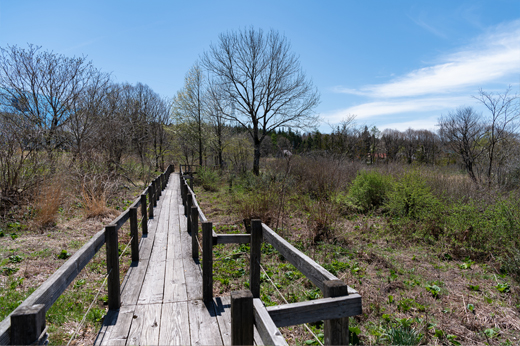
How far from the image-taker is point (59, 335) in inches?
121

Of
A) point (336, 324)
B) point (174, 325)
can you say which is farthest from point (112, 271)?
point (336, 324)

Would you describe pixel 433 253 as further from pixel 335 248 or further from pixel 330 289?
pixel 330 289

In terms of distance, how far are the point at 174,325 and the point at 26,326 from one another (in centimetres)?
190

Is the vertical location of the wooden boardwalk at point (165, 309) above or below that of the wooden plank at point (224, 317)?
above

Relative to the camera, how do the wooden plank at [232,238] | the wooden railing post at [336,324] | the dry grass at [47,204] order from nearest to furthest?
1. the wooden railing post at [336,324]
2. the wooden plank at [232,238]
3. the dry grass at [47,204]

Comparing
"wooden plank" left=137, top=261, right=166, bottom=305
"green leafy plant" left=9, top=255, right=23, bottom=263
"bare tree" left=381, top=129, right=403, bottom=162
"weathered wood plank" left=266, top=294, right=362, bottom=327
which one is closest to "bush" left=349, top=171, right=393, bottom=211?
"wooden plank" left=137, top=261, right=166, bottom=305

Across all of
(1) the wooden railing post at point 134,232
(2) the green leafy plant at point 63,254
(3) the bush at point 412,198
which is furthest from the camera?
(3) the bush at point 412,198

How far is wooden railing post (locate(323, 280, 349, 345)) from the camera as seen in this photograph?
1.80 metres

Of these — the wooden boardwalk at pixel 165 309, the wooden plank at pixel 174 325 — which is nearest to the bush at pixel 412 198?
the wooden boardwalk at pixel 165 309

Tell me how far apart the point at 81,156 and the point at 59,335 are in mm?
9336

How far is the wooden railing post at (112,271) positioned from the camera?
3398 mm

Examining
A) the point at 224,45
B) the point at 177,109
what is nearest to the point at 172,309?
the point at 224,45

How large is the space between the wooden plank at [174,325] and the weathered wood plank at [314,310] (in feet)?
5.30

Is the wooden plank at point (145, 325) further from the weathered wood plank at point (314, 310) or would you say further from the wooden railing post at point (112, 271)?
the weathered wood plank at point (314, 310)
